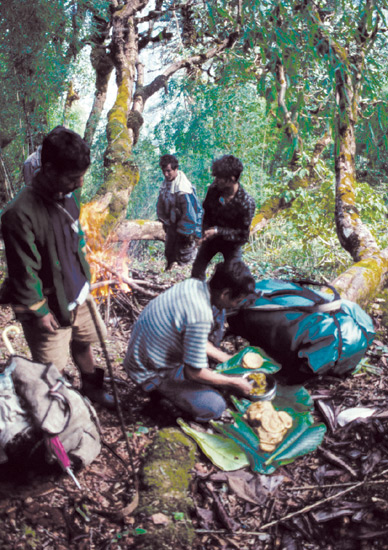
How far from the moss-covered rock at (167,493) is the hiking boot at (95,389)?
452mm

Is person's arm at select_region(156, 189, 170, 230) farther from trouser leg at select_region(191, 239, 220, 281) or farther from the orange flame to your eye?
trouser leg at select_region(191, 239, 220, 281)

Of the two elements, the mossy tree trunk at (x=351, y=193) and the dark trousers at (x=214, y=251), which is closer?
the dark trousers at (x=214, y=251)

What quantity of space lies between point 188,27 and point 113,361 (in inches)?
297

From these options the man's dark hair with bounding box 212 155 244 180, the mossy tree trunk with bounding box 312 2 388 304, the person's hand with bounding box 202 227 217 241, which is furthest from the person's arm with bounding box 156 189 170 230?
the mossy tree trunk with bounding box 312 2 388 304

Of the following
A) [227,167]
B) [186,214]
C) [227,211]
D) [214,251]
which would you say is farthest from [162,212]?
[227,167]

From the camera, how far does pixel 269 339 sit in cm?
328

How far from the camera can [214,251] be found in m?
4.34

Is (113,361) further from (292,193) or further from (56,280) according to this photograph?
(292,193)

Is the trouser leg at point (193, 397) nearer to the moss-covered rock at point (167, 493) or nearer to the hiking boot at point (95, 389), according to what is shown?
Result: the moss-covered rock at point (167, 493)

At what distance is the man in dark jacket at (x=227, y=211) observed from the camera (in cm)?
370

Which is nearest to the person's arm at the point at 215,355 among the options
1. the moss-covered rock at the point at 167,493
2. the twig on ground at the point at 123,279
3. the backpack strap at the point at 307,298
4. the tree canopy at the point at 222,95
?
the backpack strap at the point at 307,298

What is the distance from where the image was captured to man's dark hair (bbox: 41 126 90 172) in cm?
188

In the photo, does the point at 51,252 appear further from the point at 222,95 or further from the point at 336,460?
the point at 222,95

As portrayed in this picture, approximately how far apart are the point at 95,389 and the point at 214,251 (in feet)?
6.82
